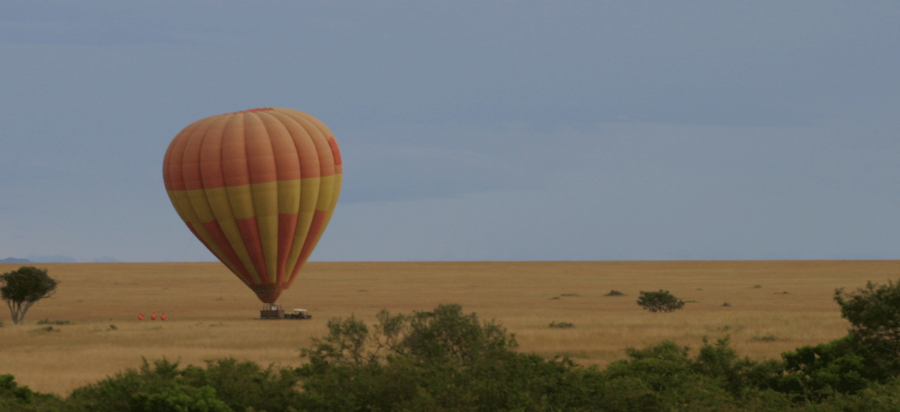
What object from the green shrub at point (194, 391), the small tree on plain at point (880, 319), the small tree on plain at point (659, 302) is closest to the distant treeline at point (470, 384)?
the green shrub at point (194, 391)

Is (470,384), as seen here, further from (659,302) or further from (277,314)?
(659,302)

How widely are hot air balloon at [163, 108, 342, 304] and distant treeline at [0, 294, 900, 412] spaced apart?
25.4 meters

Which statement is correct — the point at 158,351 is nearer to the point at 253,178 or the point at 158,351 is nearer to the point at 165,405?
the point at 253,178

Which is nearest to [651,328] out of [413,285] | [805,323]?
[805,323]

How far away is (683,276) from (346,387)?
107m

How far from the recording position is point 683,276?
11988 cm

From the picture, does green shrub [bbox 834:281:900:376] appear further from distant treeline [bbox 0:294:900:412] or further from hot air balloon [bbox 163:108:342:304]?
hot air balloon [bbox 163:108:342:304]

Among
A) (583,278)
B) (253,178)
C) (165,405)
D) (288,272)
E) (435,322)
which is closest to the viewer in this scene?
(165,405)

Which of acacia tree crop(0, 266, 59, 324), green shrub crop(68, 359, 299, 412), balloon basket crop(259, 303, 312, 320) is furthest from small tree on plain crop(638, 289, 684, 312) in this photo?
green shrub crop(68, 359, 299, 412)

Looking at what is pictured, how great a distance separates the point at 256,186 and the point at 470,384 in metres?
30.9

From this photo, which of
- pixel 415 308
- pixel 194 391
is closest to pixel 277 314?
pixel 415 308

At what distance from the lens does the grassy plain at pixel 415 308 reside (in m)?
34.2

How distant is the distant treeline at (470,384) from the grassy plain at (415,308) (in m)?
8.45

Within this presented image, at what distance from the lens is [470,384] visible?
1753 centimetres
